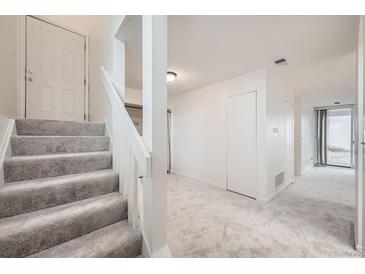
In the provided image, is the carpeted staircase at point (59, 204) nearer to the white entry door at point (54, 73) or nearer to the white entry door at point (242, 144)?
the white entry door at point (54, 73)

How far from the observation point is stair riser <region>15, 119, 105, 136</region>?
1.81m

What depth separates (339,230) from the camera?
194 cm

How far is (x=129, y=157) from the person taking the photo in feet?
4.65

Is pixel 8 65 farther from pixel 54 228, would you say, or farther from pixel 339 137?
pixel 339 137

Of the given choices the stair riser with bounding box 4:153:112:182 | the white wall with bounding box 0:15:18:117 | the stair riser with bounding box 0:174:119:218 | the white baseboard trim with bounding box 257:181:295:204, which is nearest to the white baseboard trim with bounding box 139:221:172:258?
the stair riser with bounding box 0:174:119:218

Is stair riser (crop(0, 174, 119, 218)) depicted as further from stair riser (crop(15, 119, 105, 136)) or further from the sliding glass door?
the sliding glass door

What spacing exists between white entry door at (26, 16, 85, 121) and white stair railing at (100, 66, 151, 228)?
1.54 meters

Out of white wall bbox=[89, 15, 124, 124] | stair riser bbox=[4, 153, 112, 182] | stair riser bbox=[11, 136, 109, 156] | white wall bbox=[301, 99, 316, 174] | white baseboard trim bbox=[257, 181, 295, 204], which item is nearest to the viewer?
stair riser bbox=[4, 153, 112, 182]

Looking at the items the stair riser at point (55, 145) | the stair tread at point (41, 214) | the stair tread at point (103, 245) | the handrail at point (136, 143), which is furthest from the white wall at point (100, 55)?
the stair tread at point (103, 245)

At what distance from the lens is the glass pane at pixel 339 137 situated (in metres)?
5.90

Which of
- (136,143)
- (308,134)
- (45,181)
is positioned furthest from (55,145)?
(308,134)
